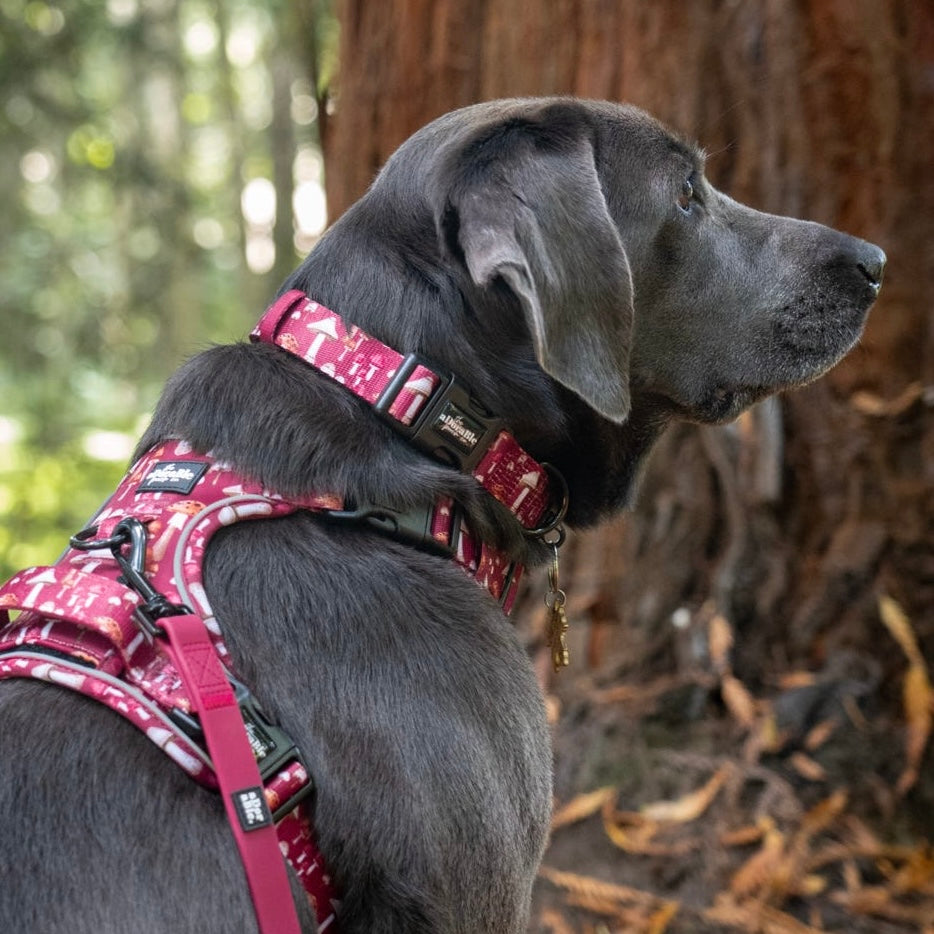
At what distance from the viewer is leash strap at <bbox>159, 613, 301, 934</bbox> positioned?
163 centimetres

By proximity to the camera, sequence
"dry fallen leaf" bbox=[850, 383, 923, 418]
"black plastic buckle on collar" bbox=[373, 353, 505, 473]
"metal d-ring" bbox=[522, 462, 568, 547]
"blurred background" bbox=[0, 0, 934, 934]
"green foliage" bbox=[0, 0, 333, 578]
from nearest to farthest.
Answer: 1. "black plastic buckle on collar" bbox=[373, 353, 505, 473]
2. "metal d-ring" bbox=[522, 462, 568, 547]
3. "blurred background" bbox=[0, 0, 934, 934]
4. "dry fallen leaf" bbox=[850, 383, 923, 418]
5. "green foliage" bbox=[0, 0, 333, 578]

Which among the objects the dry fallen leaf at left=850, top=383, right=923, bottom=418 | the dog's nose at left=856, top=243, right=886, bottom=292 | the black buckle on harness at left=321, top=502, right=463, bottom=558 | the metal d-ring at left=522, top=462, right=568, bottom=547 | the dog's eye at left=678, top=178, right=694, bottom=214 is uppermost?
the dog's eye at left=678, top=178, right=694, bottom=214

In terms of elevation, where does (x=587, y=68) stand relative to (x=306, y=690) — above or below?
above

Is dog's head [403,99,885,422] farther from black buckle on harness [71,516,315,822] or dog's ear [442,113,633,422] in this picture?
black buckle on harness [71,516,315,822]

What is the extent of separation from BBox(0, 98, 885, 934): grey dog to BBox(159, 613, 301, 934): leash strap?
0.05 meters

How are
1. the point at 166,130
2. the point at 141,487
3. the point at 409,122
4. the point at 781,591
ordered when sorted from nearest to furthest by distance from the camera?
the point at 141,487, the point at 781,591, the point at 409,122, the point at 166,130

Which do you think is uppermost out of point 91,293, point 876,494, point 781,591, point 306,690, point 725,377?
point 725,377

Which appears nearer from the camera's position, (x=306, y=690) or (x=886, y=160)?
(x=306, y=690)

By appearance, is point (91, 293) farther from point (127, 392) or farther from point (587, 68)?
point (587, 68)

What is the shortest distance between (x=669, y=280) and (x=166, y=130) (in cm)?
1348

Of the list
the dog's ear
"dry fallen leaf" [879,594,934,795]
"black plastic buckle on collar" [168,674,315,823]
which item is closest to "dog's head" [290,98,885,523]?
the dog's ear

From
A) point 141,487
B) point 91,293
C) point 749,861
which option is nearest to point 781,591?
point 749,861

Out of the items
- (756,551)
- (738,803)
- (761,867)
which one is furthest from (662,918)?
(756,551)

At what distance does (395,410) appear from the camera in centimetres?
201
